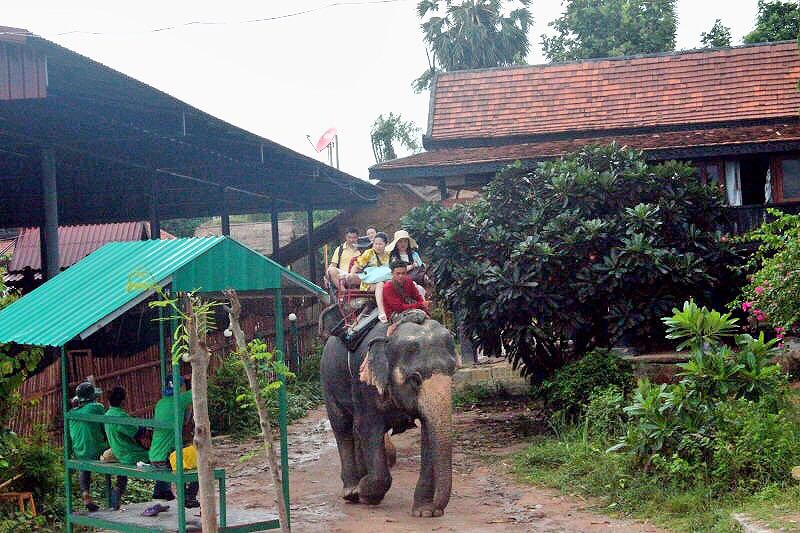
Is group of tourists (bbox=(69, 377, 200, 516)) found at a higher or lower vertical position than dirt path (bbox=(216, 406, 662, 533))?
higher

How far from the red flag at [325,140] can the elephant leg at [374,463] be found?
2789cm

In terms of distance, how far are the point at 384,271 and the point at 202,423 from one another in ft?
14.0

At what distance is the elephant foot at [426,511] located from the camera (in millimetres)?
9406

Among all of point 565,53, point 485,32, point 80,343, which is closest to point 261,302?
point 80,343

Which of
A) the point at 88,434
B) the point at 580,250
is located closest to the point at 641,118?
the point at 580,250

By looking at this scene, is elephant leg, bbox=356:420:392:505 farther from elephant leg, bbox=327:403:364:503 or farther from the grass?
the grass

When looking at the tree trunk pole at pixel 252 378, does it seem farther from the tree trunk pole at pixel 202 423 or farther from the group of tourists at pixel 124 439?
the group of tourists at pixel 124 439

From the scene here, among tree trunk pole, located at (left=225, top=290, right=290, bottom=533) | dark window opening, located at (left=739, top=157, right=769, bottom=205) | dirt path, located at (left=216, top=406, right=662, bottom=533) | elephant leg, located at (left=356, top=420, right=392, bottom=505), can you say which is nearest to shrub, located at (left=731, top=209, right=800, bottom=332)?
dirt path, located at (left=216, top=406, right=662, bottom=533)

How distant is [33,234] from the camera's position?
35031 millimetres

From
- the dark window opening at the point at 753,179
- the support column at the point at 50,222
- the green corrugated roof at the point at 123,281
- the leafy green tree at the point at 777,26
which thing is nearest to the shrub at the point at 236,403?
the support column at the point at 50,222

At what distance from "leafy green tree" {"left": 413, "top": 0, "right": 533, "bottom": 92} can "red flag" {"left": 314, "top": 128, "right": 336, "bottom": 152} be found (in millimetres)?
7946

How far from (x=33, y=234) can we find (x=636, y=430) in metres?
29.0

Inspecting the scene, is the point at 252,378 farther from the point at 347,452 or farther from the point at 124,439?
the point at 347,452

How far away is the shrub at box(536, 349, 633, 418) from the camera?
12797 millimetres
